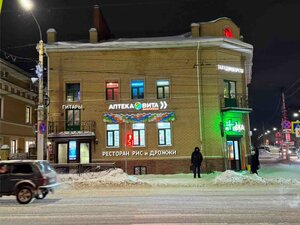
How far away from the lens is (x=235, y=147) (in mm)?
27719

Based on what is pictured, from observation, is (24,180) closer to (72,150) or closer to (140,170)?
(72,150)

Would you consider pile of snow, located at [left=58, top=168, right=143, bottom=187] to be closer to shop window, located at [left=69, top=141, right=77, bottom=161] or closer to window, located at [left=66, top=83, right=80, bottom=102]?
shop window, located at [left=69, top=141, right=77, bottom=161]

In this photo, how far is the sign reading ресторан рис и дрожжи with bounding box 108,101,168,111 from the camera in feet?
88.0

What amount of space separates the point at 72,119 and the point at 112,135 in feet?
10.8

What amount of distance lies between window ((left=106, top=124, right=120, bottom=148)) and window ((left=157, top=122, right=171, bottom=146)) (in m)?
3.04

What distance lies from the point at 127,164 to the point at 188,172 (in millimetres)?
4426

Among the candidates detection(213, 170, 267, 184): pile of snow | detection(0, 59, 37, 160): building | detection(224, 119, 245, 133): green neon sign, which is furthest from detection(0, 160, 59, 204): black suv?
detection(0, 59, 37, 160): building

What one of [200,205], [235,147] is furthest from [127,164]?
[200,205]

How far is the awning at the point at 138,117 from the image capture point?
2665 centimetres

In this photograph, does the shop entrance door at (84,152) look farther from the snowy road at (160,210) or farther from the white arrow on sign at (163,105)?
the snowy road at (160,210)

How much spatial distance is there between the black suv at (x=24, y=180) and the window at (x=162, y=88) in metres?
14.1

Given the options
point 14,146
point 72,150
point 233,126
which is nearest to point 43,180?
point 72,150

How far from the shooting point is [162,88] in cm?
2730

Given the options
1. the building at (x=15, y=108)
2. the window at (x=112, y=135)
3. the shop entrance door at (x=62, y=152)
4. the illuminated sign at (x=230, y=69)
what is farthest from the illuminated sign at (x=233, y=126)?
the building at (x=15, y=108)
